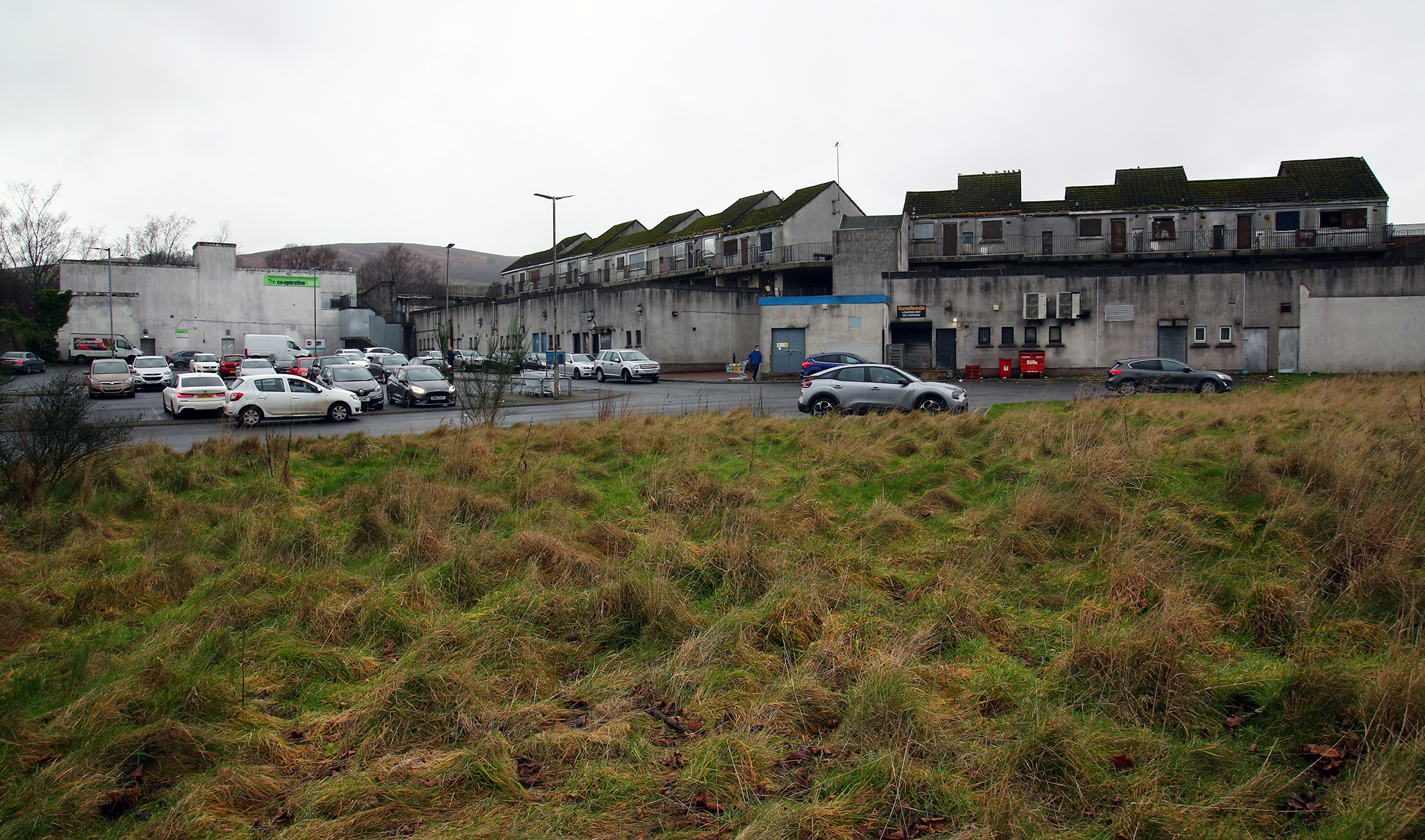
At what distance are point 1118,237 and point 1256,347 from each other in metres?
18.7

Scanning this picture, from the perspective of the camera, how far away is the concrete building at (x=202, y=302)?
2635 inches

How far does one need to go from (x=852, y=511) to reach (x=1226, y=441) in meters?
5.82

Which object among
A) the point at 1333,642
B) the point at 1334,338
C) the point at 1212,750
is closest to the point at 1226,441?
the point at 1333,642

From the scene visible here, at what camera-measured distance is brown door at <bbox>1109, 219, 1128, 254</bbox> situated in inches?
2152

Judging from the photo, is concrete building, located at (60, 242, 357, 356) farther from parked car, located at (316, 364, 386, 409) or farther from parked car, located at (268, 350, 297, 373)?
parked car, located at (316, 364, 386, 409)

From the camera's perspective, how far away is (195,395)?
78.2ft

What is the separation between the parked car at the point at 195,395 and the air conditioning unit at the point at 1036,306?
34507 millimetres

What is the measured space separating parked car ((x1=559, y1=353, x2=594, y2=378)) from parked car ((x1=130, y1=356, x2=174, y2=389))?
18.4 meters

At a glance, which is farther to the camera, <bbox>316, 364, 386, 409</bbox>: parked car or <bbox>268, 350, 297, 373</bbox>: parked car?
<bbox>268, 350, 297, 373</bbox>: parked car

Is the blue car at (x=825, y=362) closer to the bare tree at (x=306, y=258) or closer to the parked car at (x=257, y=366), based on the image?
the parked car at (x=257, y=366)

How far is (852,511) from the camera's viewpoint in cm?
870

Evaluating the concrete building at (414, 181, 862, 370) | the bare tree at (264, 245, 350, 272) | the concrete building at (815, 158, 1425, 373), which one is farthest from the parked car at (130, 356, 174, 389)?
the bare tree at (264, 245, 350, 272)

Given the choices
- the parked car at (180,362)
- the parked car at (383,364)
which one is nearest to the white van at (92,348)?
the parked car at (180,362)

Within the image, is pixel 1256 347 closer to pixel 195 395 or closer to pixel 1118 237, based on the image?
pixel 1118 237
